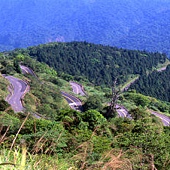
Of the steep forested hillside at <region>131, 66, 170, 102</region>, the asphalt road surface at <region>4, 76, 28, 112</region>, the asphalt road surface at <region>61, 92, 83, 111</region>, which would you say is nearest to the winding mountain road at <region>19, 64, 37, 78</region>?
the asphalt road surface at <region>4, 76, 28, 112</region>

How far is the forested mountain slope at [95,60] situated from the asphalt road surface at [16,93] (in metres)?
44.3

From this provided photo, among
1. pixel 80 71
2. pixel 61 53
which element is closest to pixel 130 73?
pixel 80 71

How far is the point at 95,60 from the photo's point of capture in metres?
100

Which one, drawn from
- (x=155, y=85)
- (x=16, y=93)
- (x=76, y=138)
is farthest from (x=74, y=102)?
(x=155, y=85)

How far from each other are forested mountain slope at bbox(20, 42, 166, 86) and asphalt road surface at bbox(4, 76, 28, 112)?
44.3 m

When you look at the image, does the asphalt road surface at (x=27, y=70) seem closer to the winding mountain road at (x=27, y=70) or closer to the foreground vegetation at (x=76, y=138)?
the winding mountain road at (x=27, y=70)

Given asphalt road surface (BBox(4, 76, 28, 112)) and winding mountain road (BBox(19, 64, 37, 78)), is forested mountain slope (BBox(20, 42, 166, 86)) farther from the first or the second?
asphalt road surface (BBox(4, 76, 28, 112))

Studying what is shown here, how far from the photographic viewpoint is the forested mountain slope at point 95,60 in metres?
92.4

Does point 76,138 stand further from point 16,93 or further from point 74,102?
point 74,102

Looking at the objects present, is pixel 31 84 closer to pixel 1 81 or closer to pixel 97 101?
pixel 1 81

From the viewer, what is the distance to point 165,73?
9288cm

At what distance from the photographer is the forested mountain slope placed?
92438 mm

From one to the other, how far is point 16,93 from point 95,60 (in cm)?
6511

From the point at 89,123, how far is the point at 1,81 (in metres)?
19.7
